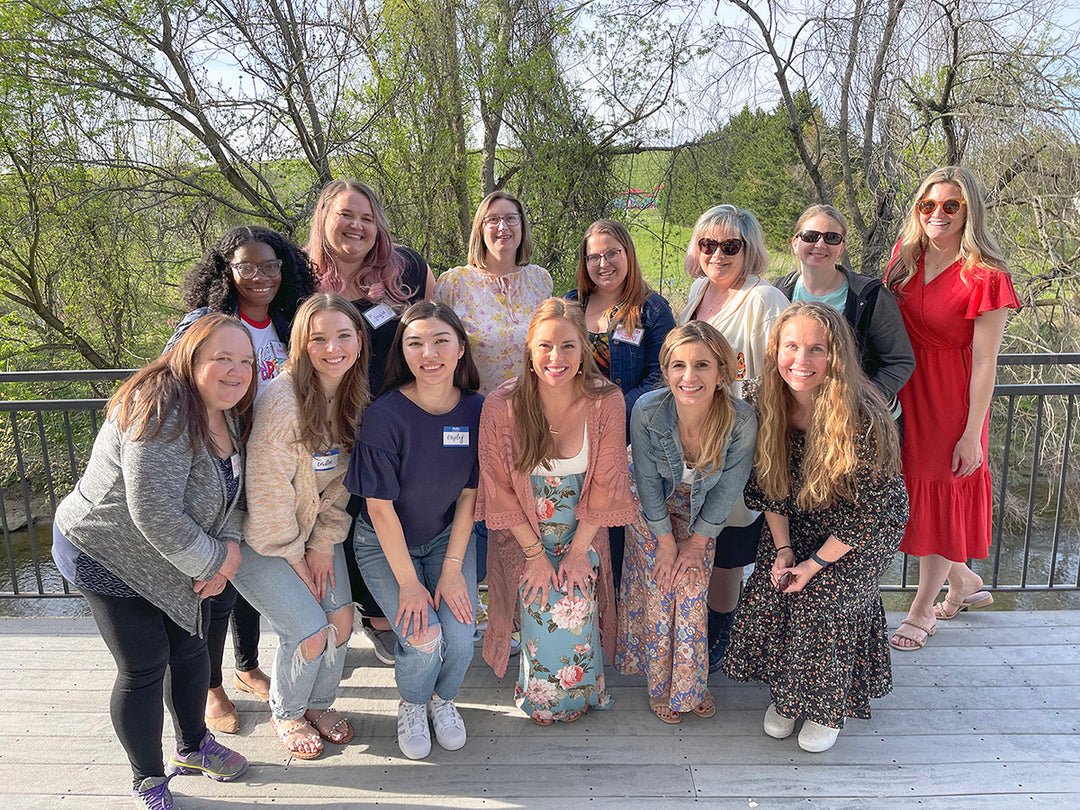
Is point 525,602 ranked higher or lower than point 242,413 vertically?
lower

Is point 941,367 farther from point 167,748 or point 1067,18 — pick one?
point 1067,18

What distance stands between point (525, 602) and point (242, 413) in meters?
1.10

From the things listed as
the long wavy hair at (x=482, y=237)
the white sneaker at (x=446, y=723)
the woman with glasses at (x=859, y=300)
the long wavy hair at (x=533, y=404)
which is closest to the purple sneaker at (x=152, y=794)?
the white sneaker at (x=446, y=723)

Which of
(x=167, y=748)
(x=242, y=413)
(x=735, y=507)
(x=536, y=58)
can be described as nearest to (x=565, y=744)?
(x=735, y=507)

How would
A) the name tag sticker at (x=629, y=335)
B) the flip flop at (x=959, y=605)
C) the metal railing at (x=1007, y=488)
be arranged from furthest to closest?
the metal railing at (x=1007, y=488), the flip flop at (x=959, y=605), the name tag sticker at (x=629, y=335)

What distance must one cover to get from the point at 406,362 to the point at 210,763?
139 centimetres

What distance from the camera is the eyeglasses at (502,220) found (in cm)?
290

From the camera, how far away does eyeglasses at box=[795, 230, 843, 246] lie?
2.63m

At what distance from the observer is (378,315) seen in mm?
2691

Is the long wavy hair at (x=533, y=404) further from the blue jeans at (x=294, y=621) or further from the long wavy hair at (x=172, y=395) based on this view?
the long wavy hair at (x=172, y=395)

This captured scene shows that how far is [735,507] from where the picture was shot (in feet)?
8.70

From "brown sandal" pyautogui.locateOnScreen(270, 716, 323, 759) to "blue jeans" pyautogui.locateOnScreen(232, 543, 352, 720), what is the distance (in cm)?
2

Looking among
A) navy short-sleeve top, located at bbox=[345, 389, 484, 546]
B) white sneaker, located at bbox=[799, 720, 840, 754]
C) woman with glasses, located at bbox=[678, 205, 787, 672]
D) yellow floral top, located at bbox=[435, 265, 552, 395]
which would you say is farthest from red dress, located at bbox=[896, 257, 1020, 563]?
navy short-sleeve top, located at bbox=[345, 389, 484, 546]

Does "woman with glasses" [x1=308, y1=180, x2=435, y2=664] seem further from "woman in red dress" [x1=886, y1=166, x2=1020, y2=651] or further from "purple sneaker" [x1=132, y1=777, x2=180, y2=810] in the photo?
"woman in red dress" [x1=886, y1=166, x2=1020, y2=651]
